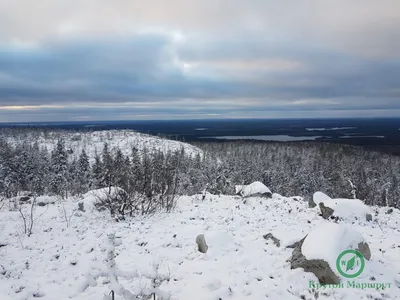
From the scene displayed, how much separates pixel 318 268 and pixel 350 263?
844 mm

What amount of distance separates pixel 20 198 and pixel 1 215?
12.8ft

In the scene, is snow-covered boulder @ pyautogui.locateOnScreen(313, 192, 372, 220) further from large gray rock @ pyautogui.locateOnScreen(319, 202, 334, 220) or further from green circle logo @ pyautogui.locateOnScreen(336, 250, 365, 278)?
green circle logo @ pyautogui.locateOnScreen(336, 250, 365, 278)

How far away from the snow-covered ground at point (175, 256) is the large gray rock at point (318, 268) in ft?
0.51

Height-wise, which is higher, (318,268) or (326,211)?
(318,268)

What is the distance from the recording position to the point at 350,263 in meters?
6.45

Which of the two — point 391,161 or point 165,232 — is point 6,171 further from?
point 391,161

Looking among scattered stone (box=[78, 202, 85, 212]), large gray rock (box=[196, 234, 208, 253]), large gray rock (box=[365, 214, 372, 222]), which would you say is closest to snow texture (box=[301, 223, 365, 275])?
large gray rock (box=[196, 234, 208, 253])

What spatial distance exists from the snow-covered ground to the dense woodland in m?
2.01

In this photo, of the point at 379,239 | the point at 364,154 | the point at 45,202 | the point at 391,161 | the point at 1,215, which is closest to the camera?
the point at 379,239

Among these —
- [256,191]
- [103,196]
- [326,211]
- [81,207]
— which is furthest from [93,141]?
[326,211]

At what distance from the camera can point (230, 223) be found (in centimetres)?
1066

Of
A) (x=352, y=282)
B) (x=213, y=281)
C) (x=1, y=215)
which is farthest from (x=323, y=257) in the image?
(x=1, y=215)

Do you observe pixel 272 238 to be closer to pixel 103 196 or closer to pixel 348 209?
pixel 348 209

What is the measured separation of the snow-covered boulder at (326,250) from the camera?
20.2ft
